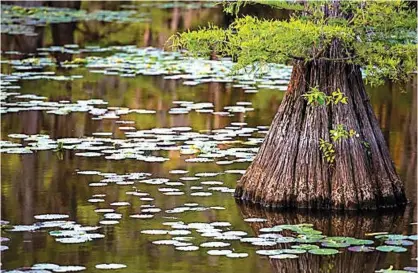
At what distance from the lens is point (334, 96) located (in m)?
9.22

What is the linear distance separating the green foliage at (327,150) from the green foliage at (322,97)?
0.31 m

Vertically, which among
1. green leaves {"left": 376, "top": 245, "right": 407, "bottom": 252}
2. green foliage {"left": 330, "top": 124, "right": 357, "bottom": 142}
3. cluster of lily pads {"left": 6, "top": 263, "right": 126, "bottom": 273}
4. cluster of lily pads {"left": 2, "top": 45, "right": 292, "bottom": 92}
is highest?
cluster of lily pads {"left": 2, "top": 45, "right": 292, "bottom": 92}

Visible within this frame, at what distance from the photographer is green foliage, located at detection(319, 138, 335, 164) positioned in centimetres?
912

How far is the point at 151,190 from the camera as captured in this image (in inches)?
385

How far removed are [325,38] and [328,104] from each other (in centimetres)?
56

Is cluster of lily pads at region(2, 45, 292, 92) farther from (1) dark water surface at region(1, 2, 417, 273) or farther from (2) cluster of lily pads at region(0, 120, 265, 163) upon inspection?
(2) cluster of lily pads at region(0, 120, 265, 163)

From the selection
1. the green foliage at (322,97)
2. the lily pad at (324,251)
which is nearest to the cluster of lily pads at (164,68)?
the green foliage at (322,97)

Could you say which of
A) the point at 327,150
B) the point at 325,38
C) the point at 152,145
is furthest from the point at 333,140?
the point at 152,145

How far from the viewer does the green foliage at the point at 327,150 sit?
9.12 meters

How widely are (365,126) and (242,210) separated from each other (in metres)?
1.19

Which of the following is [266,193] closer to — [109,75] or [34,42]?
[109,75]

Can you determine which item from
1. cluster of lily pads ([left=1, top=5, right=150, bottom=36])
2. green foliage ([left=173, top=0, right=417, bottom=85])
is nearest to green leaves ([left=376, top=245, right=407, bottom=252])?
green foliage ([left=173, top=0, right=417, bottom=85])

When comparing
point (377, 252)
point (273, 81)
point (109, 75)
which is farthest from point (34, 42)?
point (377, 252)

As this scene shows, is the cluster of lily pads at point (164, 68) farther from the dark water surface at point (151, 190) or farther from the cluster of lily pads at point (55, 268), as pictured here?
the cluster of lily pads at point (55, 268)
